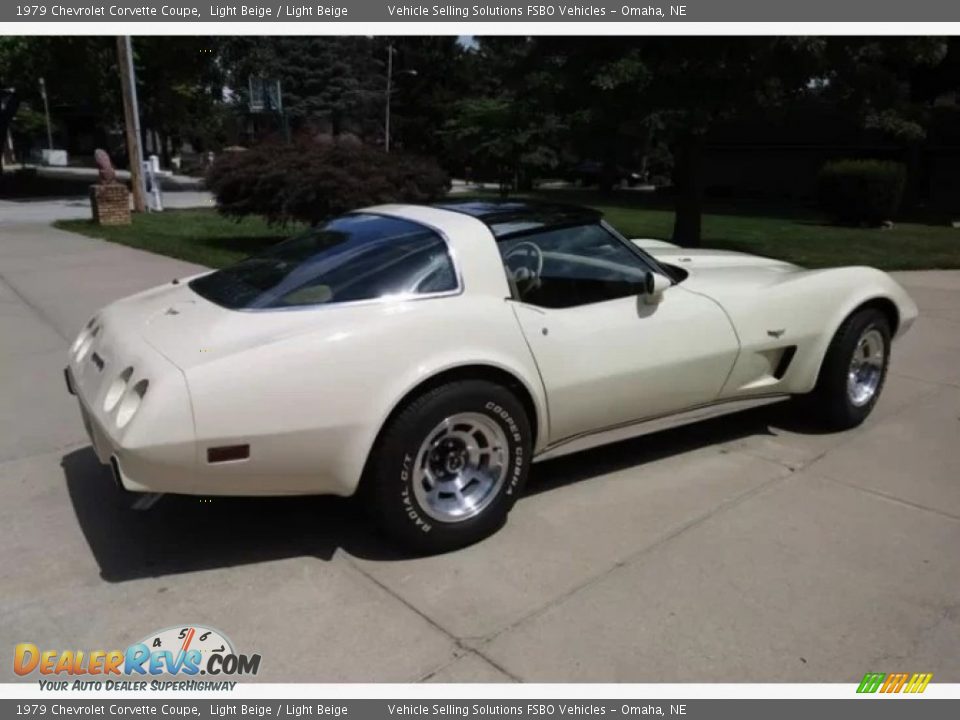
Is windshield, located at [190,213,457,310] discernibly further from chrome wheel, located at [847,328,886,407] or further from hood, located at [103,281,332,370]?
chrome wheel, located at [847,328,886,407]

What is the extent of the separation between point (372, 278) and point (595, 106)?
30.7 ft

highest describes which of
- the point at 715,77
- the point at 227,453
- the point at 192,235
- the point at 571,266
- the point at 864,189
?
the point at 715,77

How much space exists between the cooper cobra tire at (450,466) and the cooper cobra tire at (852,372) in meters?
2.07

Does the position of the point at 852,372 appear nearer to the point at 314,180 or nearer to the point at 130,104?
the point at 314,180

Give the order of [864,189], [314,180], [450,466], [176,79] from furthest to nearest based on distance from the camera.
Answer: [176,79] < [864,189] < [314,180] < [450,466]

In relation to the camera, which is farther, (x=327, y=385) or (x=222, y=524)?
(x=222, y=524)

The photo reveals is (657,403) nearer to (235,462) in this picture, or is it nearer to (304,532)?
(304,532)

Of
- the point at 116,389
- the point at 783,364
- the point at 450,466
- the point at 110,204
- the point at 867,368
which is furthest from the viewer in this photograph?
the point at 110,204

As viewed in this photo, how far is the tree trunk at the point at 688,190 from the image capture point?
13266 mm

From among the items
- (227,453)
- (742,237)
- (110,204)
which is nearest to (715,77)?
(742,237)

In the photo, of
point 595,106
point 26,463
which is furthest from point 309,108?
point 26,463

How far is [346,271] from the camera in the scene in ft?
11.2

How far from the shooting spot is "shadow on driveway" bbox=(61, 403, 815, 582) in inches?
129

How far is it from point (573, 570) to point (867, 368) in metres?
2.69
